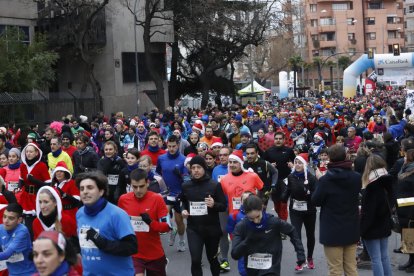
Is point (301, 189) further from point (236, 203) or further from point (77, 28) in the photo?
point (77, 28)

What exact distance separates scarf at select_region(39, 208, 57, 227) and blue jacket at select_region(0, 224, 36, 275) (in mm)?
437

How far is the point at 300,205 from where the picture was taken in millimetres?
9219

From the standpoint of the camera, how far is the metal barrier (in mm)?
28422

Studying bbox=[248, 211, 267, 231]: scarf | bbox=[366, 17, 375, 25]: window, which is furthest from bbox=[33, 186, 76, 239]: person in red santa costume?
bbox=[366, 17, 375, 25]: window

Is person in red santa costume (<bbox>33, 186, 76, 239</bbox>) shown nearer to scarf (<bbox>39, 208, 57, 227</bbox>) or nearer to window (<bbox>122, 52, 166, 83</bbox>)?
scarf (<bbox>39, 208, 57, 227</bbox>)

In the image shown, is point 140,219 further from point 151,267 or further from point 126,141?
point 126,141

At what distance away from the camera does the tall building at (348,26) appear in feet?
330

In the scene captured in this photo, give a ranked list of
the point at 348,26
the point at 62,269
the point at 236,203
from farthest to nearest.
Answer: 1. the point at 348,26
2. the point at 236,203
3. the point at 62,269

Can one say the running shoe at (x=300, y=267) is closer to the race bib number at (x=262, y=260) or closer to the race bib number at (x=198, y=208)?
the race bib number at (x=198, y=208)

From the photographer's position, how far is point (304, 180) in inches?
367

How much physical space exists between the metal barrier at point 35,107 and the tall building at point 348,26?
70083 mm

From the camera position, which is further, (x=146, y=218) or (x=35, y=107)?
(x=35, y=107)

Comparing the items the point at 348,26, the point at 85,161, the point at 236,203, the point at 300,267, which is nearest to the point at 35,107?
the point at 85,161

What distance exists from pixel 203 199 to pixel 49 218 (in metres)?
2.22
